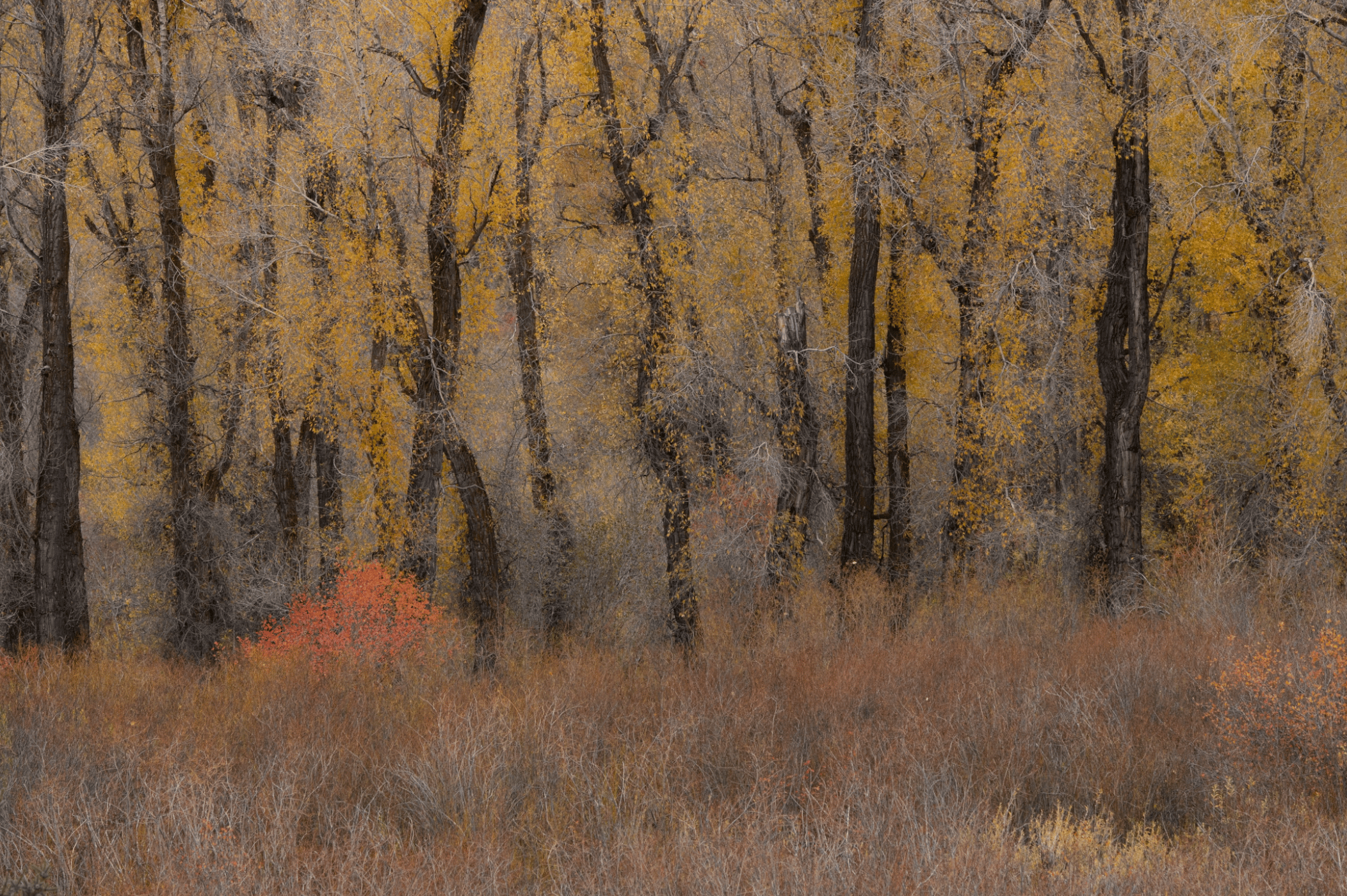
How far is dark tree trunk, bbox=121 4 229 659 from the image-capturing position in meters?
14.4

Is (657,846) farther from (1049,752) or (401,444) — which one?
(401,444)

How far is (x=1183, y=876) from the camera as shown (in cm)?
436

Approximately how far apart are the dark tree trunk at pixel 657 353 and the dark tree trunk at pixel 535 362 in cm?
112

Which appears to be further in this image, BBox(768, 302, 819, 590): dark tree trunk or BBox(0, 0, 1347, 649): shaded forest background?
BBox(768, 302, 819, 590): dark tree trunk

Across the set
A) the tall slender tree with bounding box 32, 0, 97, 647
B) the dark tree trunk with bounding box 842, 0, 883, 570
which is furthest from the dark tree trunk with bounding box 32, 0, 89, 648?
the dark tree trunk with bounding box 842, 0, 883, 570

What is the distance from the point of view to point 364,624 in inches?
464

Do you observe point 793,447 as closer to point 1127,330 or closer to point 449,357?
point 1127,330

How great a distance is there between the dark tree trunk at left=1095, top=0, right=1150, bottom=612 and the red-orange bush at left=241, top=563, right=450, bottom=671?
8.94m

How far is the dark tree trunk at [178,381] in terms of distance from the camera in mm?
14422

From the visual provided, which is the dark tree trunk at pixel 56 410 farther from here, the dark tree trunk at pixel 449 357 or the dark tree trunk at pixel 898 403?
the dark tree trunk at pixel 898 403

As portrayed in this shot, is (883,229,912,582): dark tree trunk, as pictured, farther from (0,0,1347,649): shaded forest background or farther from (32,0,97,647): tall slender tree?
(32,0,97,647): tall slender tree

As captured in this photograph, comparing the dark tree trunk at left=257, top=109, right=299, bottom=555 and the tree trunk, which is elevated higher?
the tree trunk

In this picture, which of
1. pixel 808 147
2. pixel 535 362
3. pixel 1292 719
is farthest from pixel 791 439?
pixel 1292 719

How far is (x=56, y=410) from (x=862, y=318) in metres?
10.7
